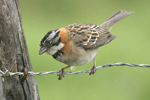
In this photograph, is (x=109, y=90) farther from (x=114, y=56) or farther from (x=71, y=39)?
(x=71, y=39)

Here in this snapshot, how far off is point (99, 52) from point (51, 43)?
16.2 feet

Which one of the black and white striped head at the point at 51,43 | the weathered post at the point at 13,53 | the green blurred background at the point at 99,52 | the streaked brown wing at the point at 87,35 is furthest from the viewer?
the green blurred background at the point at 99,52

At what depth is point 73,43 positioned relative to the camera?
6.03 m

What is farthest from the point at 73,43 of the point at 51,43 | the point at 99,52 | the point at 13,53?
the point at 99,52

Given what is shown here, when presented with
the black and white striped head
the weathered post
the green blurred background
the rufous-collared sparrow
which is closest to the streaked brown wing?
the rufous-collared sparrow

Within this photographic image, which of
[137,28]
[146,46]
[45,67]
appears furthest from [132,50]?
[45,67]

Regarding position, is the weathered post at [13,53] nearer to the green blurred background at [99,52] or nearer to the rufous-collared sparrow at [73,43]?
the rufous-collared sparrow at [73,43]

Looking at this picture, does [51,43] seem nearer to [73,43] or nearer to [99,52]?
[73,43]

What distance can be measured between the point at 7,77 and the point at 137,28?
8.50 meters

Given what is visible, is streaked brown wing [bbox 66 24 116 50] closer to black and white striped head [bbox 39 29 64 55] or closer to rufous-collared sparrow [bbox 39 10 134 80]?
rufous-collared sparrow [bbox 39 10 134 80]

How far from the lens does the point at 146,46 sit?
11.1 metres

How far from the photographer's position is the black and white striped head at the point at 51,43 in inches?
219

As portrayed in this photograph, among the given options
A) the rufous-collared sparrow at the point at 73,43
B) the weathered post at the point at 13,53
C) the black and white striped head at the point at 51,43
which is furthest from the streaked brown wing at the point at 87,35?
the weathered post at the point at 13,53

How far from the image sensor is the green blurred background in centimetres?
869
